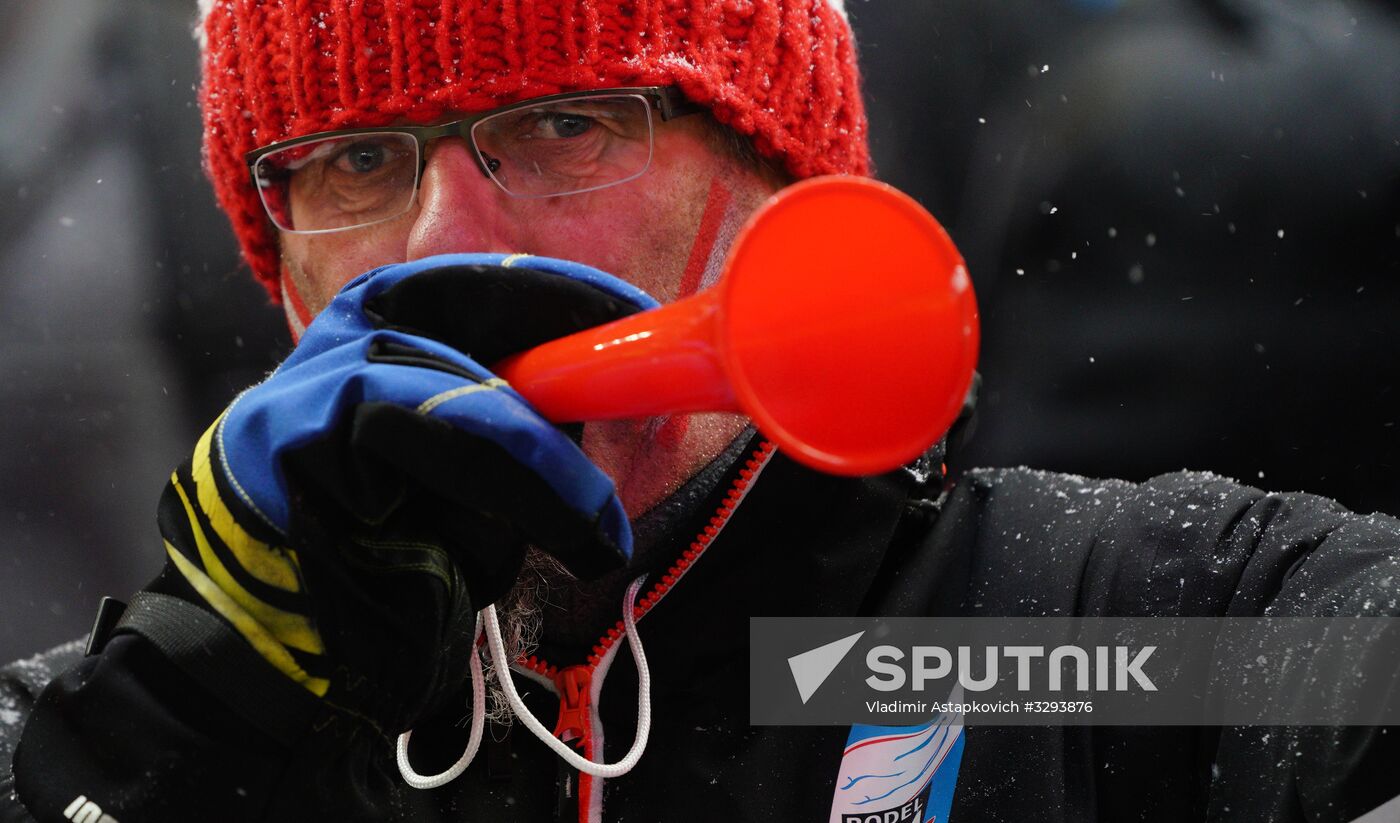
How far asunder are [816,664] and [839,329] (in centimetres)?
88

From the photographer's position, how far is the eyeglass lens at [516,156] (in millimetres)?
2062

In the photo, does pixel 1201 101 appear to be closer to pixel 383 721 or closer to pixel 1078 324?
pixel 1078 324

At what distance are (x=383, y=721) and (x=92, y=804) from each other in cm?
31

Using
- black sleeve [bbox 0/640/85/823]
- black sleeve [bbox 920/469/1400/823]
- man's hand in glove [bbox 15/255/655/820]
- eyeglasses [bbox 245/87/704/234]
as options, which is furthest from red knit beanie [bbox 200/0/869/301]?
black sleeve [bbox 0/640/85/823]

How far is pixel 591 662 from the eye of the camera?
6.26 feet

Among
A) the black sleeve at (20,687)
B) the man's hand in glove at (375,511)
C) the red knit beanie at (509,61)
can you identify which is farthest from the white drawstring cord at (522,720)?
the red knit beanie at (509,61)

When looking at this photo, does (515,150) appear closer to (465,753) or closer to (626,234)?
(626,234)

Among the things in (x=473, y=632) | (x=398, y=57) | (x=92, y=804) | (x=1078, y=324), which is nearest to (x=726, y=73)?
(x=398, y=57)

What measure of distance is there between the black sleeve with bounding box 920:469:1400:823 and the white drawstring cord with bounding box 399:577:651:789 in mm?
438

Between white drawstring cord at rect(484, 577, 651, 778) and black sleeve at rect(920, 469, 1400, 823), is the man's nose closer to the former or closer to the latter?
white drawstring cord at rect(484, 577, 651, 778)

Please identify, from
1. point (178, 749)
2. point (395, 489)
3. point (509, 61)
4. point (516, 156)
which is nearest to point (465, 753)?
point (178, 749)

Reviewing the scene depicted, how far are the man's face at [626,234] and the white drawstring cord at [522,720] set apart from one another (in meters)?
0.29

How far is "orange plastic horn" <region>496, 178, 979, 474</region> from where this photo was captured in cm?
110

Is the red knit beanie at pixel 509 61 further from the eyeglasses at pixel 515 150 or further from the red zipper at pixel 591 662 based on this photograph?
the red zipper at pixel 591 662
